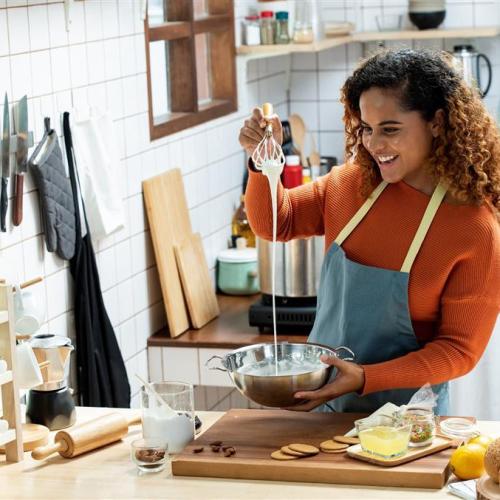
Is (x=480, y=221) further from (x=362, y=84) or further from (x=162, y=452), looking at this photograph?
(x=162, y=452)

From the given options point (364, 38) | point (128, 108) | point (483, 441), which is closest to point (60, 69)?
point (128, 108)

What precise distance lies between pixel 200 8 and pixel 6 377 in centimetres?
243

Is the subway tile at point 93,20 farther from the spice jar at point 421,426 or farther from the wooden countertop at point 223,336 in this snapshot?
the spice jar at point 421,426

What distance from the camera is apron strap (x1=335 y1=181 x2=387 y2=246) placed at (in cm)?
252

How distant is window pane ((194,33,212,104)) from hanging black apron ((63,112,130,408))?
1354mm

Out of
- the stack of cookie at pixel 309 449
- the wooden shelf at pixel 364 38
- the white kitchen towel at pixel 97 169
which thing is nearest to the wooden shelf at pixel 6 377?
the stack of cookie at pixel 309 449

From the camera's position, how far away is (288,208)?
266 centimetres

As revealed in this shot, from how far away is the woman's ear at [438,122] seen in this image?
2.41m

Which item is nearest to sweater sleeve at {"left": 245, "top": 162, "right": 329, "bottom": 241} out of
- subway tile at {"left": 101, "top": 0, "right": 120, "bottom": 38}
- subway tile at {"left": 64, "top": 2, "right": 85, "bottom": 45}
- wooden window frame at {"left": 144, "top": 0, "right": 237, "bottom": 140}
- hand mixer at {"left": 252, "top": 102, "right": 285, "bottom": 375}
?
hand mixer at {"left": 252, "top": 102, "right": 285, "bottom": 375}

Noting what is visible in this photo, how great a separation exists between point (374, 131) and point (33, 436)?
967mm

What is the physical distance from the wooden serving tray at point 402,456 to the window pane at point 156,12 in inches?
88.9

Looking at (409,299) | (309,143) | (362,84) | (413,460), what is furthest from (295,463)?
(309,143)

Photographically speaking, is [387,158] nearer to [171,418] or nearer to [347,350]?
[347,350]

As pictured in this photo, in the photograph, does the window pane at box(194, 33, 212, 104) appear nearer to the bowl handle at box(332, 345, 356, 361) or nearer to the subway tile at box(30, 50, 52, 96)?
the subway tile at box(30, 50, 52, 96)
